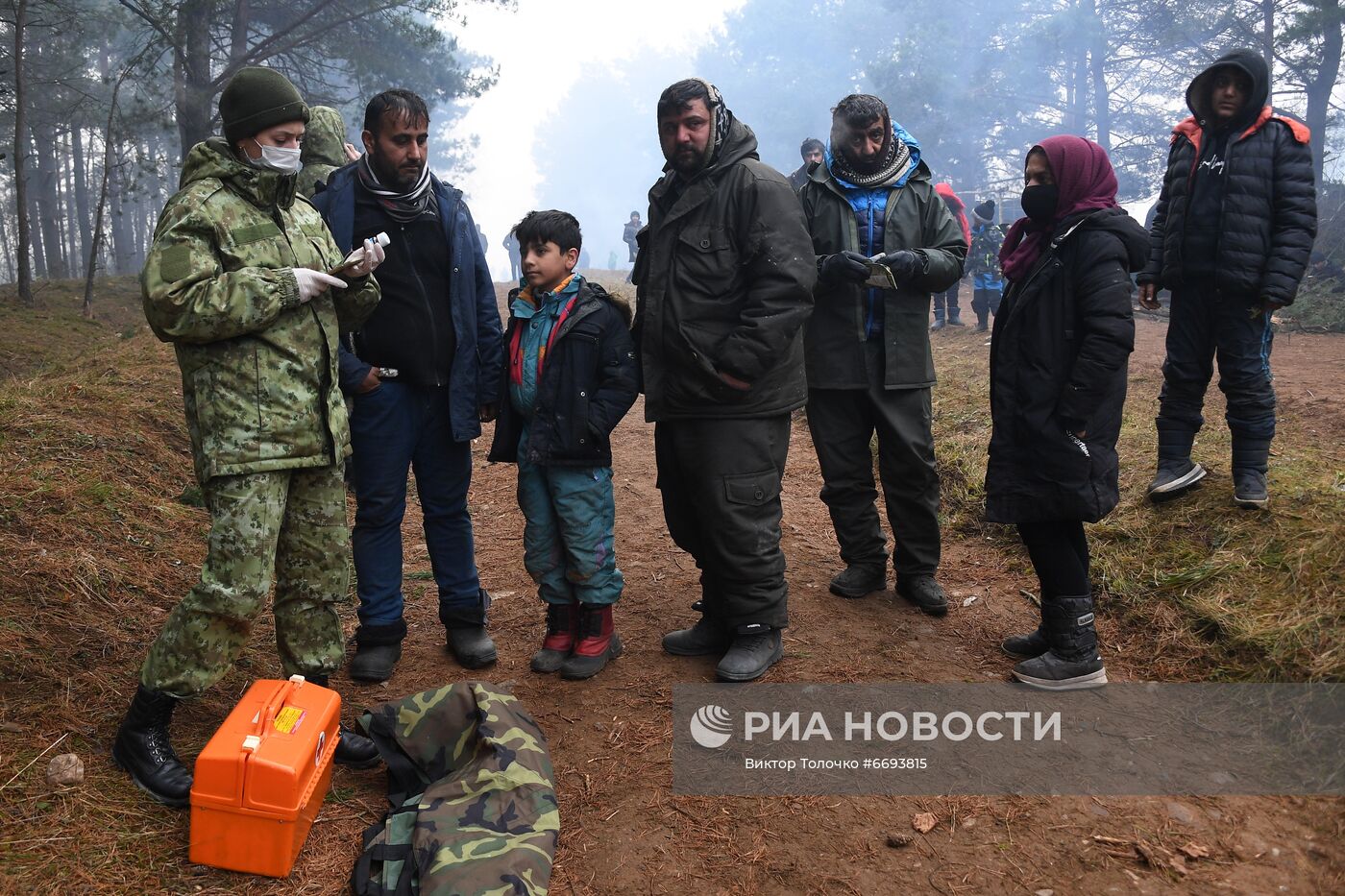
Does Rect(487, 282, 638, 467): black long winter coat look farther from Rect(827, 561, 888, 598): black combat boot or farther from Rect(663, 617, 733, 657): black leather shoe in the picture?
Rect(827, 561, 888, 598): black combat boot

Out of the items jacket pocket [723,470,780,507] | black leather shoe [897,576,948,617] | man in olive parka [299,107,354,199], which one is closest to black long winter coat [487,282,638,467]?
jacket pocket [723,470,780,507]

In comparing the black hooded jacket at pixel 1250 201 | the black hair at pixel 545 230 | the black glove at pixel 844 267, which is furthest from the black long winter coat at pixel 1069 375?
the black hair at pixel 545 230

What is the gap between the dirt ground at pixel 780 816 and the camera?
8.43 ft

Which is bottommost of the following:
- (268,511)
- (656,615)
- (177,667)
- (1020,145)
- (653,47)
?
(656,615)

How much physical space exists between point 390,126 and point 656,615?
254cm

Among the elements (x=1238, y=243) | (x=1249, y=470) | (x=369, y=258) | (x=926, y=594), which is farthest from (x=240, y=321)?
(x=1249, y=470)

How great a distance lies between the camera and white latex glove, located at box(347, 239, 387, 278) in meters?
3.09

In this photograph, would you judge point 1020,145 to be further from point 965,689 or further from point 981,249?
point 965,689

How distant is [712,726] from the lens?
11.3 feet

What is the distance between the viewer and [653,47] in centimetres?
11400

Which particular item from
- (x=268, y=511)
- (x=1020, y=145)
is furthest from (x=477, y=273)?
(x=1020, y=145)

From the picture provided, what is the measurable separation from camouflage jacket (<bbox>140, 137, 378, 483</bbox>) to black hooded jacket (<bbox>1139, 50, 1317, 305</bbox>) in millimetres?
4059

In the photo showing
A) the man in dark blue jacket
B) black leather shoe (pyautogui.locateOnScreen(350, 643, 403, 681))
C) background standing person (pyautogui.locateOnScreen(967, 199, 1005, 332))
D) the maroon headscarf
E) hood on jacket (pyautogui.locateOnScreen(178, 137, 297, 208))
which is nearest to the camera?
hood on jacket (pyautogui.locateOnScreen(178, 137, 297, 208))

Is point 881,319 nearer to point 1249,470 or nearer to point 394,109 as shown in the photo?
point 1249,470
